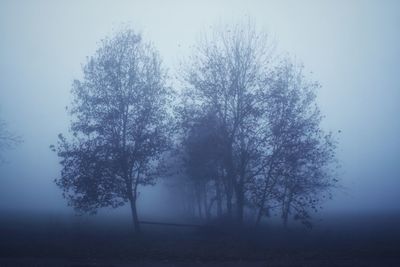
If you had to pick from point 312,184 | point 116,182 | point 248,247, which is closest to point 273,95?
point 312,184

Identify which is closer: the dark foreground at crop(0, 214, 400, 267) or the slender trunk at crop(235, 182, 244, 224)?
the dark foreground at crop(0, 214, 400, 267)

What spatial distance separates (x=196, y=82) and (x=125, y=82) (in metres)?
5.41

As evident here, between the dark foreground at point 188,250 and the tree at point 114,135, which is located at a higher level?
the tree at point 114,135

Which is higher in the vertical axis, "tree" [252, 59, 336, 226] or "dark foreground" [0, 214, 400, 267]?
"tree" [252, 59, 336, 226]

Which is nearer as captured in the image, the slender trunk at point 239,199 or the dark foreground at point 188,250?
the dark foreground at point 188,250

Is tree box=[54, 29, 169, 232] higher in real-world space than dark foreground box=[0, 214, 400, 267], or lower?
higher

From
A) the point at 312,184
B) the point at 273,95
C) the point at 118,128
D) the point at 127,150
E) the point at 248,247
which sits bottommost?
the point at 248,247

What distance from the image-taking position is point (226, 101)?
27.2 metres

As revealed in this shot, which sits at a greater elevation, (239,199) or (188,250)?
(239,199)

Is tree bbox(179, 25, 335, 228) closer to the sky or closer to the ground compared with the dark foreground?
closer to the sky

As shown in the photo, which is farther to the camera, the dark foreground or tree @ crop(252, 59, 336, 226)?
tree @ crop(252, 59, 336, 226)

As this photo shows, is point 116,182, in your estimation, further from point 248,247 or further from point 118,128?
point 248,247

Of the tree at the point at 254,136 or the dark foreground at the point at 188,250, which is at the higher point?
the tree at the point at 254,136

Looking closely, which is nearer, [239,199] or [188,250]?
[188,250]
